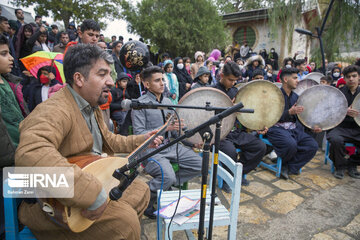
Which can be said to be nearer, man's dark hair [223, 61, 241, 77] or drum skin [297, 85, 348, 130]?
man's dark hair [223, 61, 241, 77]

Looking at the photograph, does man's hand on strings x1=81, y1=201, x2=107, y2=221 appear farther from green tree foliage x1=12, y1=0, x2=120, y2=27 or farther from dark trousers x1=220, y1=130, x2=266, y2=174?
green tree foliage x1=12, y1=0, x2=120, y2=27

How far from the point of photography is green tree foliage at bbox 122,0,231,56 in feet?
43.3

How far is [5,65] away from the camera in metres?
2.14

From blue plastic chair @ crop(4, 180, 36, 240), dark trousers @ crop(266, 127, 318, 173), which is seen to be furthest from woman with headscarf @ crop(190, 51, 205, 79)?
blue plastic chair @ crop(4, 180, 36, 240)

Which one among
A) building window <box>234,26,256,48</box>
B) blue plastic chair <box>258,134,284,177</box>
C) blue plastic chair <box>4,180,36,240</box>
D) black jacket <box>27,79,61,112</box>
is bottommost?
blue plastic chair <box>258,134,284,177</box>

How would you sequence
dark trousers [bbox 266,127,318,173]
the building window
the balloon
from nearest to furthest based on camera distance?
1. the balloon
2. dark trousers [bbox 266,127,318,173]
3. the building window

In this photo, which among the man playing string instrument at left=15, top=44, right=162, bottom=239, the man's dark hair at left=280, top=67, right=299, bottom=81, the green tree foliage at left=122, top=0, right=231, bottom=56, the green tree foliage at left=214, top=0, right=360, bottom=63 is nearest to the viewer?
the man playing string instrument at left=15, top=44, right=162, bottom=239

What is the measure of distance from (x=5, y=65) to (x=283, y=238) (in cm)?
324

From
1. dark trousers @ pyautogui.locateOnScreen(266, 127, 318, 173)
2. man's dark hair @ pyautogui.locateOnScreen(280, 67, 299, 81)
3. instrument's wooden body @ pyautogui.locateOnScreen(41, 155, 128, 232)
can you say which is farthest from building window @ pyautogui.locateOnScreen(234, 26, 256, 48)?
instrument's wooden body @ pyautogui.locateOnScreen(41, 155, 128, 232)

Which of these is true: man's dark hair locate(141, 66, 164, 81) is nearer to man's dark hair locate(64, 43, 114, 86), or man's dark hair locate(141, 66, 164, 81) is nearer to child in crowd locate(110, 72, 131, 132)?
man's dark hair locate(64, 43, 114, 86)

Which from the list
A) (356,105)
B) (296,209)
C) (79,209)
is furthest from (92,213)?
(356,105)

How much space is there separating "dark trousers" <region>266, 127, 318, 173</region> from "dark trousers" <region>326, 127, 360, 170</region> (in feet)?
1.28

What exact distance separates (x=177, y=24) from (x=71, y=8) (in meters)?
6.44

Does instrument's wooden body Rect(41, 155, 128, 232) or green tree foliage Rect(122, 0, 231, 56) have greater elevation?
green tree foliage Rect(122, 0, 231, 56)
